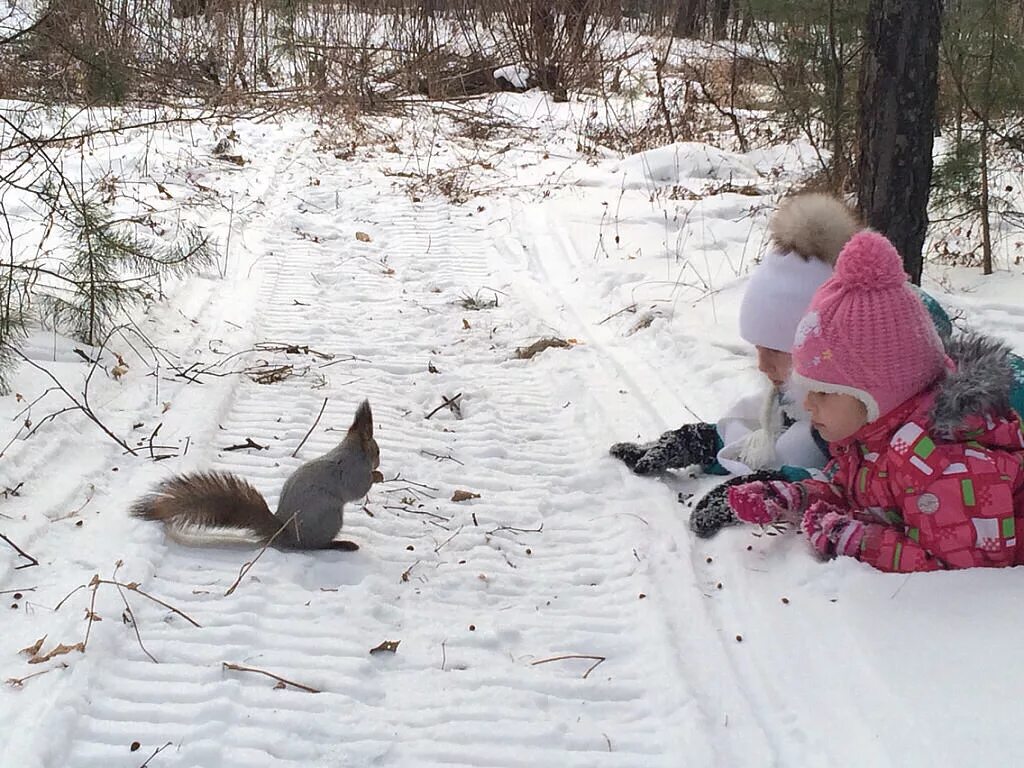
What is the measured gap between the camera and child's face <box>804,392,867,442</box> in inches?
107

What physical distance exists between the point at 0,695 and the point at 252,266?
15.9ft

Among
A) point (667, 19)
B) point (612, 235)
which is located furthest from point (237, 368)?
point (667, 19)

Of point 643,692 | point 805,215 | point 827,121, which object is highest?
point 827,121

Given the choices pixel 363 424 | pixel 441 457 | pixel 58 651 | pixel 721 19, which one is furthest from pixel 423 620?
pixel 721 19

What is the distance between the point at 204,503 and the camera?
9.96 feet

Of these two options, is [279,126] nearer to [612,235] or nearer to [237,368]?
[612,235]

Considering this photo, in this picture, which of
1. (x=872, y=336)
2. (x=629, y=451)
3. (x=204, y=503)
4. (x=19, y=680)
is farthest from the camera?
(x=629, y=451)

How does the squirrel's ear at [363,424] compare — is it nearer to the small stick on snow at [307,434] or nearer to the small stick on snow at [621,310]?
the small stick on snow at [307,434]

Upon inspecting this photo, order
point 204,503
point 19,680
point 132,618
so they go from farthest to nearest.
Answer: point 204,503, point 132,618, point 19,680

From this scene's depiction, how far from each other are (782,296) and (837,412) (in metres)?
0.62

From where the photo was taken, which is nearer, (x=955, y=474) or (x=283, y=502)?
(x=955, y=474)

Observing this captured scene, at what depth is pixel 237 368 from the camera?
15.9 ft

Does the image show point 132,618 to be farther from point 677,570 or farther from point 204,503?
point 677,570

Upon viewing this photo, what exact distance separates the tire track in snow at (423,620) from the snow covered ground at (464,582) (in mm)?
10
